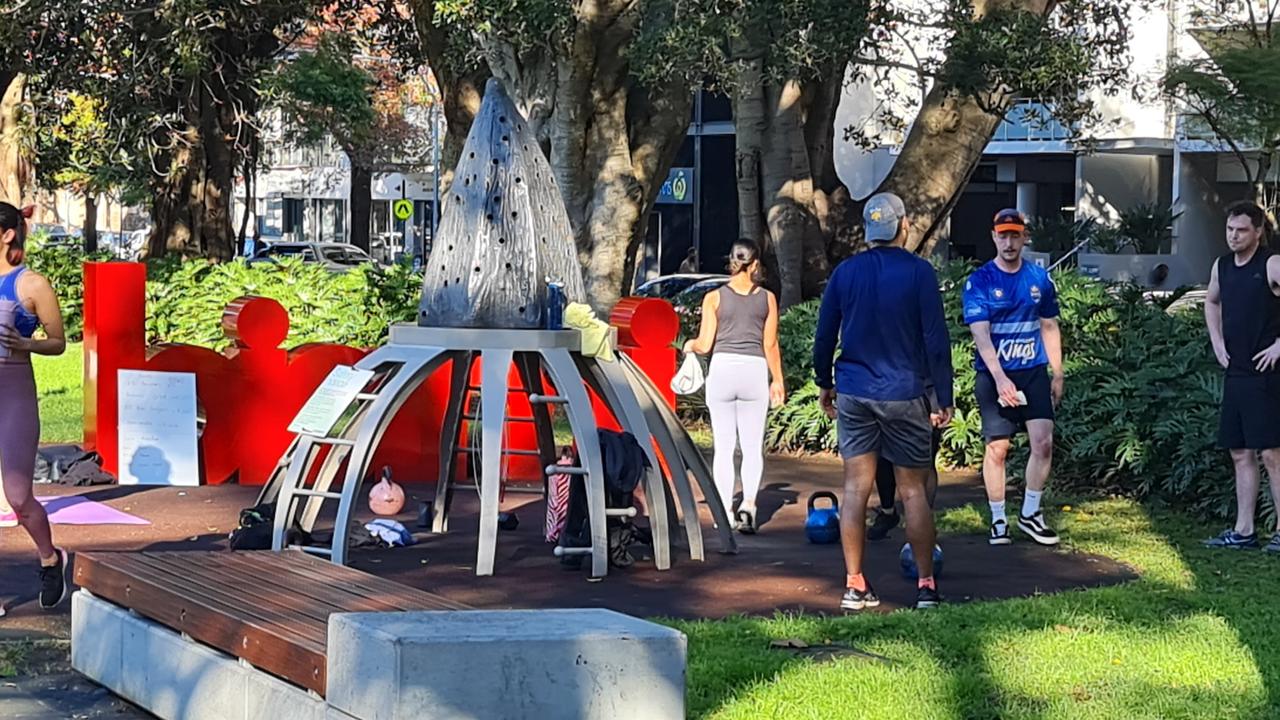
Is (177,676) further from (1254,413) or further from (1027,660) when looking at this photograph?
(1254,413)

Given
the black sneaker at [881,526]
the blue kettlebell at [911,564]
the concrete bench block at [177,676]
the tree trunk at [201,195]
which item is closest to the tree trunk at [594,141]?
the black sneaker at [881,526]

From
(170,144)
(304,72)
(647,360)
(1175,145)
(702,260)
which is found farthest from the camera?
(702,260)

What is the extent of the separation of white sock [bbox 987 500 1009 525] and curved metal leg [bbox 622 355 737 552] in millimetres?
1511

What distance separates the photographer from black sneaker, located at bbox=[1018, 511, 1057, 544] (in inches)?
396

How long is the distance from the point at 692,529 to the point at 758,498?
8.92 ft

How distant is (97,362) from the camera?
12.9 meters

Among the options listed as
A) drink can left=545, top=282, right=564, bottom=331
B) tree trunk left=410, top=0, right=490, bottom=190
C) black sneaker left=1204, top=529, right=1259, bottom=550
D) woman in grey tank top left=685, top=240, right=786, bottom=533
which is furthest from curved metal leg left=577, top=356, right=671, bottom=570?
tree trunk left=410, top=0, right=490, bottom=190

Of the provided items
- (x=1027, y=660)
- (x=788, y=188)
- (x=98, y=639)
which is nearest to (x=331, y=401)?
(x=98, y=639)

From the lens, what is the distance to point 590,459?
8.95 m

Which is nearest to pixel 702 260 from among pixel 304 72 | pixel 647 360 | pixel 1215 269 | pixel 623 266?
pixel 304 72

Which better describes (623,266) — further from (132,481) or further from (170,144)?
(170,144)

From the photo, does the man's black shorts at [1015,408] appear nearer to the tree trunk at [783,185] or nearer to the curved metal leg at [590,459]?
the curved metal leg at [590,459]

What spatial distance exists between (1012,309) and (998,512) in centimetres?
121

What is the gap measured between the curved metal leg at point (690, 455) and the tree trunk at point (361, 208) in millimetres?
54536
